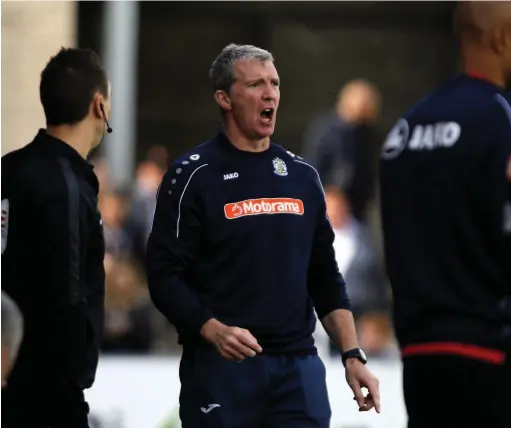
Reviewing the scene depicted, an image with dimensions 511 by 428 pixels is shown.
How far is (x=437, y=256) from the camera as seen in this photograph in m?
4.54

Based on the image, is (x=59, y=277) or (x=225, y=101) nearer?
(x=59, y=277)

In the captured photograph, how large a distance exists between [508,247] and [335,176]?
927 cm

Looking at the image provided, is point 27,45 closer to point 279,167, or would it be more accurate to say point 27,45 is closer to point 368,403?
point 279,167

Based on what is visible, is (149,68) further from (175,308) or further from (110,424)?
(175,308)

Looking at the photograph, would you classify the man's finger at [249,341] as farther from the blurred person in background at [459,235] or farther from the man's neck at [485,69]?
the man's neck at [485,69]

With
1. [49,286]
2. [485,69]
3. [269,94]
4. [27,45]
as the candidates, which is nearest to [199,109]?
[27,45]

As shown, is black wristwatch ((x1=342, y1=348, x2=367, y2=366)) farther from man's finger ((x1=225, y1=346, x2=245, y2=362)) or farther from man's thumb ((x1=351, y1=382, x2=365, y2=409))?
man's finger ((x1=225, y1=346, x2=245, y2=362))

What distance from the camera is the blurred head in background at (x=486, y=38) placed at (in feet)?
15.0

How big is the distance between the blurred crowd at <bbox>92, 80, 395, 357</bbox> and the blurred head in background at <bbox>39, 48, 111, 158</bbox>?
5643mm

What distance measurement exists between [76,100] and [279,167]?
824mm

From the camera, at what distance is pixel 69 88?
5.49 m

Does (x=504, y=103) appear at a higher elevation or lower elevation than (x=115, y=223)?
lower

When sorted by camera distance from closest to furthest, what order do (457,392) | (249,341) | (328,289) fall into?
(457,392) < (249,341) < (328,289)

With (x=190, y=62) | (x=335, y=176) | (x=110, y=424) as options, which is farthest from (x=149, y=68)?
(x=110, y=424)
